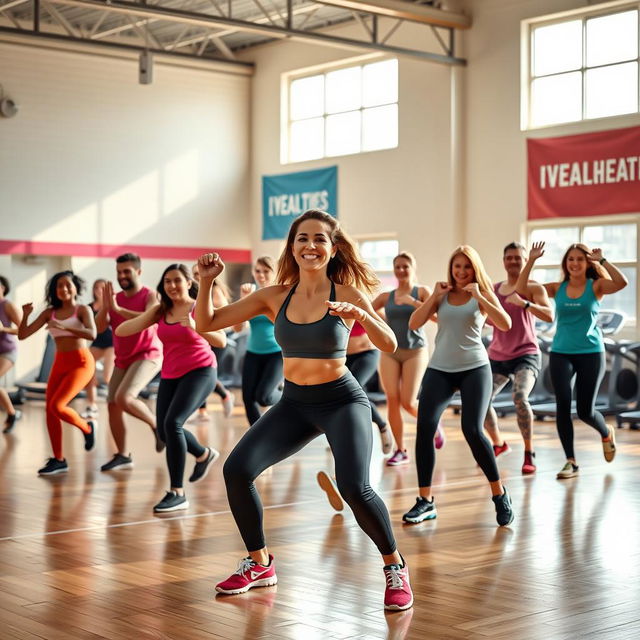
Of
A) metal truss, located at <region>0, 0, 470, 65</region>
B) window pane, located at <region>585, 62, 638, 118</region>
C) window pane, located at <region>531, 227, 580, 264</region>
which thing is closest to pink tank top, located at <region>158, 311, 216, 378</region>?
metal truss, located at <region>0, 0, 470, 65</region>

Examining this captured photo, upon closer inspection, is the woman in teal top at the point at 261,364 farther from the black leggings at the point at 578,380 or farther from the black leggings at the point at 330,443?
the black leggings at the point at 330,443

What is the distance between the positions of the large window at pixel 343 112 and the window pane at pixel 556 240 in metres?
2.78

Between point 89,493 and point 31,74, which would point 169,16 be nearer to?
point 31,74

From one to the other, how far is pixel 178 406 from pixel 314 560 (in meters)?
1.57

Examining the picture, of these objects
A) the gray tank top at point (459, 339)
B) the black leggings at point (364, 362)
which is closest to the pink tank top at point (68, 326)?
the black leggings at point (364, 362)

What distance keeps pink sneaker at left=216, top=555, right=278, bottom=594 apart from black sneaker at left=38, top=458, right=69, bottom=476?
11.8 feet

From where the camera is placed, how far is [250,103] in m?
17.6

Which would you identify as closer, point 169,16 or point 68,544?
point 68,544

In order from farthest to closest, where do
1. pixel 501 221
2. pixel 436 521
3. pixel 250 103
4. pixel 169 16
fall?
pixel 250 103
pixel 501 221
pixel 169 16
pixel 436 521

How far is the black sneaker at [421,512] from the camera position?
582 cm

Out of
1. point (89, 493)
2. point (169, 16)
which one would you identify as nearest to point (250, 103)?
point (169, 16)

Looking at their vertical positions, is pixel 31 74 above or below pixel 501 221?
above

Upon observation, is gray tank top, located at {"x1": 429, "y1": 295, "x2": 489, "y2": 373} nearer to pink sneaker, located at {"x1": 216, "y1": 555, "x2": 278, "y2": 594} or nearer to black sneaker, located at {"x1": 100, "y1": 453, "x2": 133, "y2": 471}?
pink sneaker, located at {"x1": 216, "y1": 555, "x2": 278, "y2": 594}

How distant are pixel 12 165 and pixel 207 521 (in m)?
10.5
